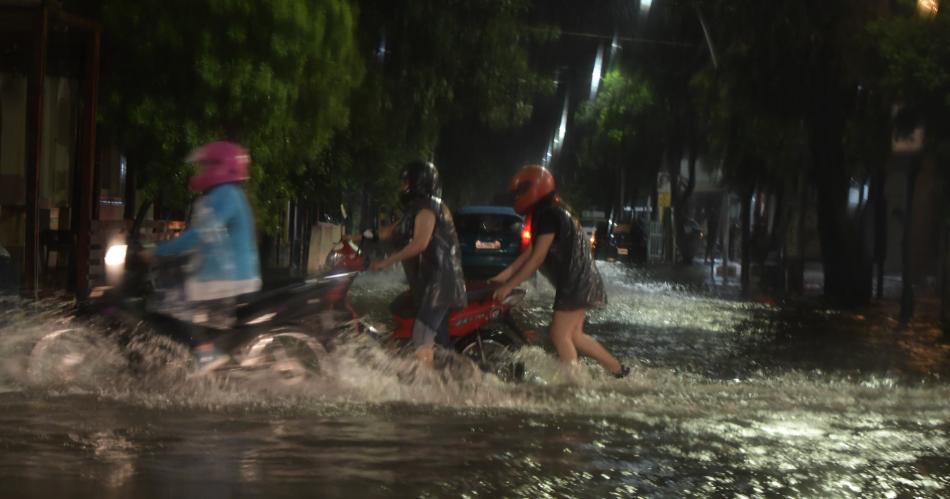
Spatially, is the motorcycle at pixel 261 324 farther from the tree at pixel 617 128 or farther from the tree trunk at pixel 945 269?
Result: the tree at pixel 617 128

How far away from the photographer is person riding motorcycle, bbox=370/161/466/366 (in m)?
9.21

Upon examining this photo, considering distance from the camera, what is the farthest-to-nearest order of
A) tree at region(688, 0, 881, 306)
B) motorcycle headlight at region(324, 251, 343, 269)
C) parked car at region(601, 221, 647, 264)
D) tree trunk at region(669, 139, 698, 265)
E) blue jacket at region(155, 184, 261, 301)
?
parked car at region(601, 221, 647, 264)
tree trunk at region(669, 139, 698, 265)
tree at region(688, 0, 881, 306)
motorcycle headlight at region(324, 251, 343, 269)
blue jacket at region(155, 184, 261, 301)

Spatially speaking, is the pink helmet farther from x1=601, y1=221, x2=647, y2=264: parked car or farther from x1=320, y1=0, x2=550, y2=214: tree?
x1=601, y1=221, x2=647, y2=264: parked car

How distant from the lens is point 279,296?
8.78 metres

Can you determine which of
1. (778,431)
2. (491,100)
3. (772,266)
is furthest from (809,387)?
(772,266)

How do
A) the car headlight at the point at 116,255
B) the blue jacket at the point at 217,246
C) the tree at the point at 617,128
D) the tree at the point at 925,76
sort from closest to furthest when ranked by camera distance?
the blue jacket at the point at 217,246 < the car headlight at the point at 116,255 < the tree at the point at 925,76 < the tree at the point at 617,128

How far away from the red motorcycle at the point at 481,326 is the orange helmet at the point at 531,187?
65cm

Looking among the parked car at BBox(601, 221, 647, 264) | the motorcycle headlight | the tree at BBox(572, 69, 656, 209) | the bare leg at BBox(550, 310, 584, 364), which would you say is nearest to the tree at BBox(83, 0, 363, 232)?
the motorcycle headlight

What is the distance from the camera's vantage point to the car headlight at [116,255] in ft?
28.5

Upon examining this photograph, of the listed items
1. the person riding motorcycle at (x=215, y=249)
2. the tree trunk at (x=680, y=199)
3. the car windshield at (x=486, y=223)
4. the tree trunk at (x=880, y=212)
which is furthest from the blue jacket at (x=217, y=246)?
the tree trunk at (x=680, y=199)

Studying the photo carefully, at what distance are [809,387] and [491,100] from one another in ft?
51.9

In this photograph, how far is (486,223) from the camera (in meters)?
23.7

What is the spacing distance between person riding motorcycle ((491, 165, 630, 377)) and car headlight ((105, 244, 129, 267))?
2.58 m

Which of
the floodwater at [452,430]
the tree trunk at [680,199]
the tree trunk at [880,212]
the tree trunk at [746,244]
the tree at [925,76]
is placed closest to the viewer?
the floodwater at [452,430]
